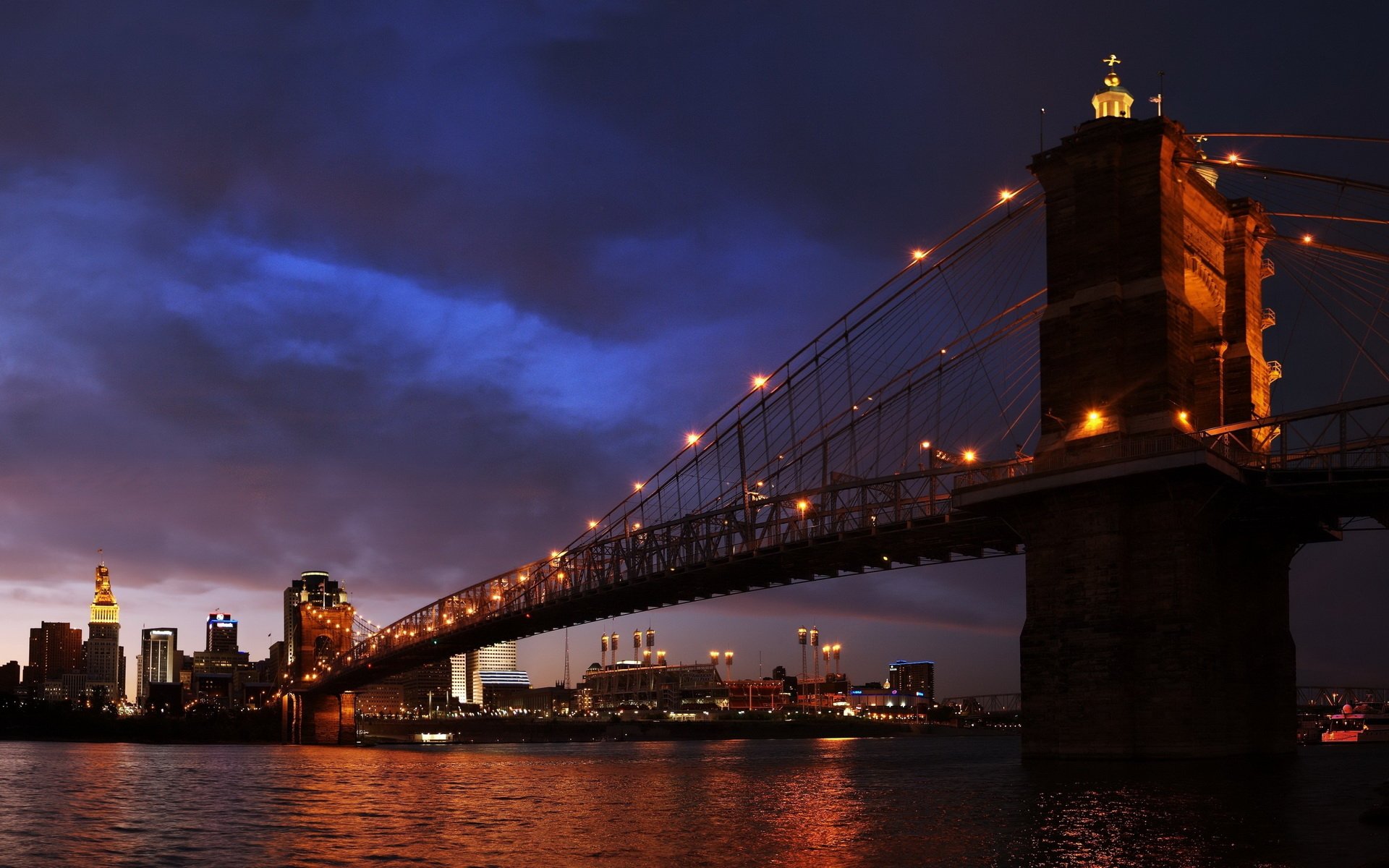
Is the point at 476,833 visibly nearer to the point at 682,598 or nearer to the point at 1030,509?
the point at 1030,509

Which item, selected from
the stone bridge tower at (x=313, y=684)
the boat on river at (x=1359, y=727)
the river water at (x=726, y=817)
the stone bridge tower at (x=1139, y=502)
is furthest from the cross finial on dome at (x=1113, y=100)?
the stone bridge tower at (x=313, y=684)

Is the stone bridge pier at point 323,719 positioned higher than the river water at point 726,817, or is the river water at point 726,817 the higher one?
the river water at point 726,817

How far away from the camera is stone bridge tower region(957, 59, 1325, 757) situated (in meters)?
50.7

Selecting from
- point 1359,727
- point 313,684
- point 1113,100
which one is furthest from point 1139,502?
point 313,684

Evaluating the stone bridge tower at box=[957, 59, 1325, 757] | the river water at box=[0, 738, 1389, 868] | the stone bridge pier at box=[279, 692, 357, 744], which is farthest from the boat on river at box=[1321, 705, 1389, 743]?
the stone bridge pier at box=[279, 692, 357, 744]

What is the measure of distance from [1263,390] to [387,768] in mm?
49164

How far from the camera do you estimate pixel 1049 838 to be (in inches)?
1253

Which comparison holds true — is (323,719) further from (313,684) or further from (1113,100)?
(1113,100)

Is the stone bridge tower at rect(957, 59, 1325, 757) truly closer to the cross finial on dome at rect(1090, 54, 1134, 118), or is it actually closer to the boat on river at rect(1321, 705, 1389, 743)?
the cross finial on dome at rect(1090, 54, 1134, 118)

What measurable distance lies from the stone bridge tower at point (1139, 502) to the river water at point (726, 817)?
8.02 feet

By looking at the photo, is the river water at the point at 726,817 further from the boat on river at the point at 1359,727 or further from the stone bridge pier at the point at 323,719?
the stone bridge pier at the point at 323,719

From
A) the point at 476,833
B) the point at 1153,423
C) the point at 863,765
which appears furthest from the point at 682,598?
the point at 476,833

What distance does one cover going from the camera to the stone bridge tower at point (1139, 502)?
50.7 m

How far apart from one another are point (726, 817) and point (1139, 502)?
21921 millimetres
